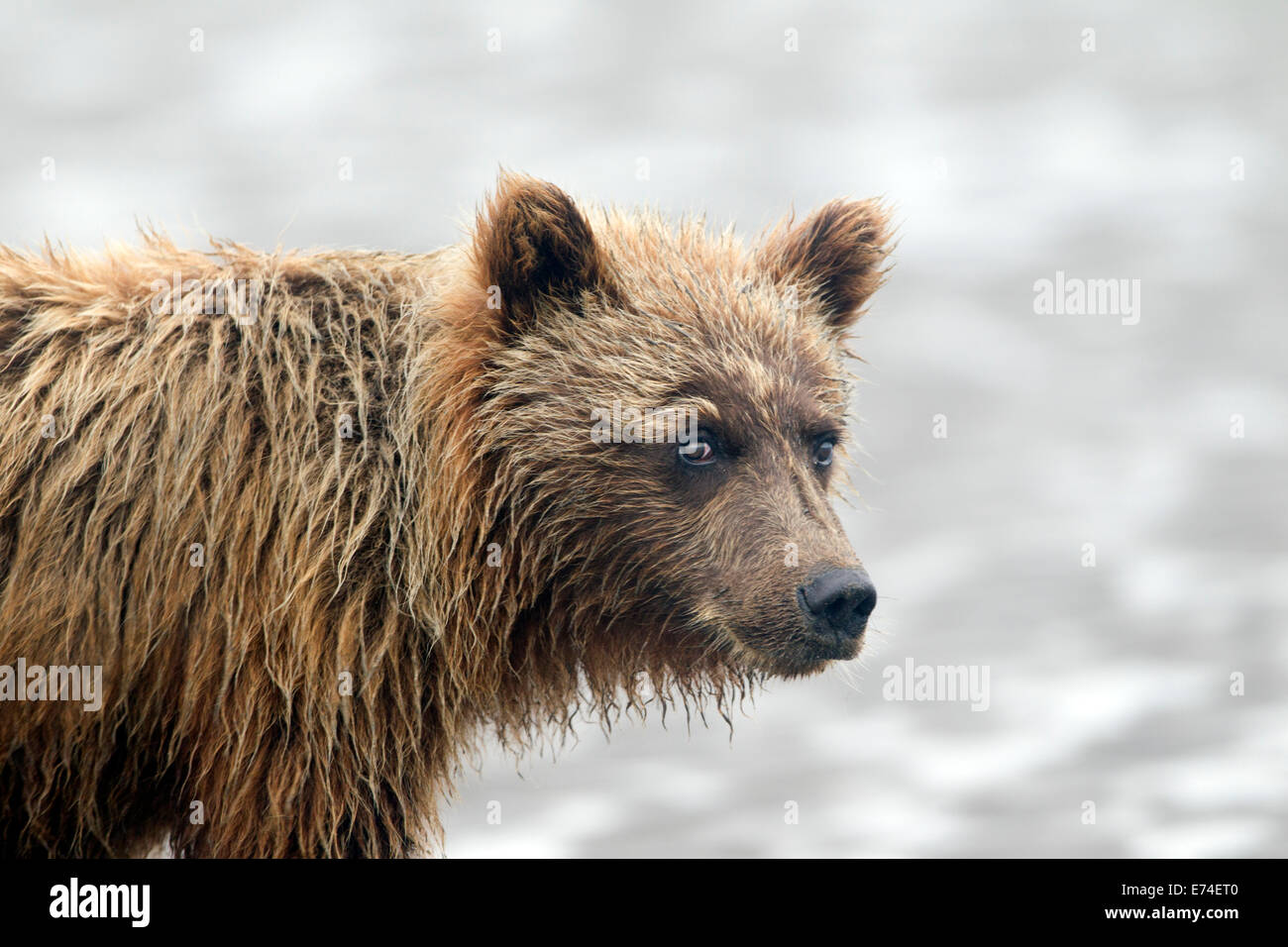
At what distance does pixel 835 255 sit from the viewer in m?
9.84

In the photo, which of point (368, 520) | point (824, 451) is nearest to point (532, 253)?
point (368, 520)

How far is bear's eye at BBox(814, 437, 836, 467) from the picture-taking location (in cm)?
890

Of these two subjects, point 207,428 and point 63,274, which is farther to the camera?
point 63,274

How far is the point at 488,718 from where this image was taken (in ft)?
27.7

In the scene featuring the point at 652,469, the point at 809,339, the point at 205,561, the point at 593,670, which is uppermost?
the point at 809,339

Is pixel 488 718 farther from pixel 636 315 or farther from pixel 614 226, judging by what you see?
pixel 614 226

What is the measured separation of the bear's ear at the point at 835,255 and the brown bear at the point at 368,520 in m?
0.91

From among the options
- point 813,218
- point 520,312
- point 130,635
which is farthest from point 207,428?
point 813,218

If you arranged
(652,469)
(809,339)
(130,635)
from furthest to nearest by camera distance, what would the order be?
1. (809,339)
2. (652,469)
3. (130,635)

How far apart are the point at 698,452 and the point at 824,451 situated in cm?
110

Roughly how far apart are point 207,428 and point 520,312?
2.06 m

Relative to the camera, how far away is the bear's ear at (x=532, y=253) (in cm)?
827

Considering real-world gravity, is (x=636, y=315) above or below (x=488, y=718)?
above

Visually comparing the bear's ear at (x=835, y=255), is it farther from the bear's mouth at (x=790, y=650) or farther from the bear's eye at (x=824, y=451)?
the bear's mouth at (x=790, y=650)
